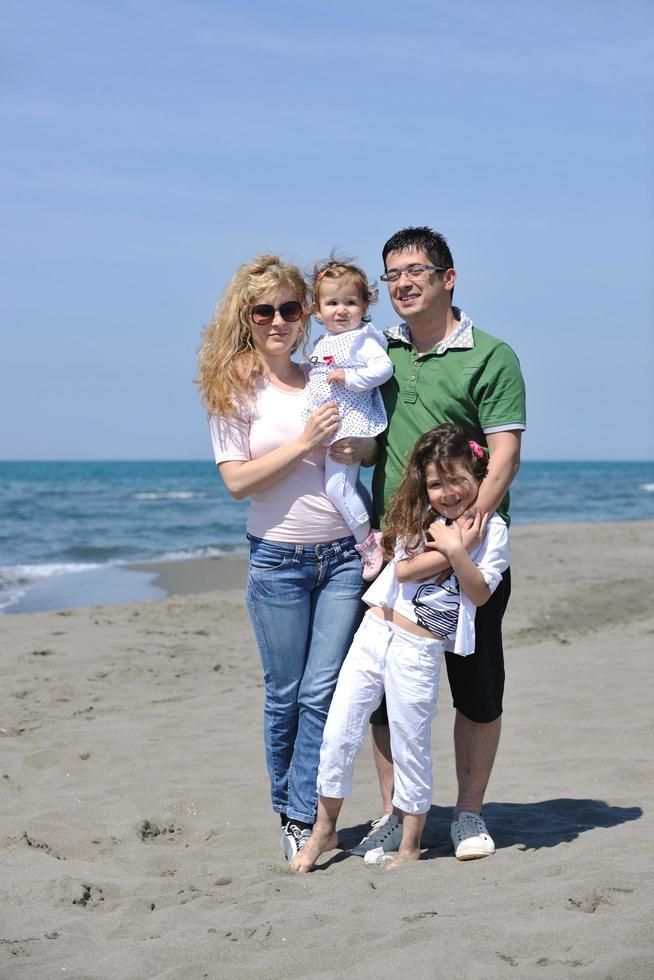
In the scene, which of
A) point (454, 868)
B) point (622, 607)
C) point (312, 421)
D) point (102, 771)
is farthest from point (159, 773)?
point (622, 607)

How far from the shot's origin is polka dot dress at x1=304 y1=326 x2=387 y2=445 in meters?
3.64

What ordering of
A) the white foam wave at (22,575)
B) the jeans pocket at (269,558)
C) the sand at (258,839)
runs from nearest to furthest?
the sand at (258,839), the jeans pocket at (269,558), the white foam wave at (22,575)

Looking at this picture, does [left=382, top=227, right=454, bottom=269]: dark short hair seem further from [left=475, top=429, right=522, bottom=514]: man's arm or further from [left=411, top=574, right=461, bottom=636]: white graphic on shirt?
[left=411, top=574, right=461, bottom=636]: white graphic on shirt

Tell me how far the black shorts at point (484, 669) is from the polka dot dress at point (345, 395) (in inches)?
30.2

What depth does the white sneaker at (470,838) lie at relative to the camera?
372cm

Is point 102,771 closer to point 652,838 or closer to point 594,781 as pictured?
point 594,781

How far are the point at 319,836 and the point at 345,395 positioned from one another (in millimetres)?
1648

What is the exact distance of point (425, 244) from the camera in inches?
145

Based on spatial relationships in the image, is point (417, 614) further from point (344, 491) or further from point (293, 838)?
point (293, 838)

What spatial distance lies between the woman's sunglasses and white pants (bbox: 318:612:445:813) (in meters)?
1.17

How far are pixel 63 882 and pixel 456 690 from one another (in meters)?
1.61

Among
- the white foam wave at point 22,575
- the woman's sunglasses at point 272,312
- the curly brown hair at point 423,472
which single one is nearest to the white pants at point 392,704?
the curly brown hair at point 423,472

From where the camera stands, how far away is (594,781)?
4789 millimetres

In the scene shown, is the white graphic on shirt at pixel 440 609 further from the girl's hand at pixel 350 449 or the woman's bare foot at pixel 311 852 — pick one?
the woman's bare foot at pixel 311 852
